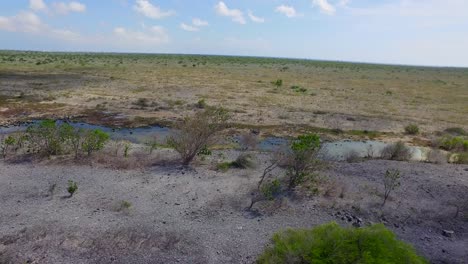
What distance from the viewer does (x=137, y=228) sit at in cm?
1081

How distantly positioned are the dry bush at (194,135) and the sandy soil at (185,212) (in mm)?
864

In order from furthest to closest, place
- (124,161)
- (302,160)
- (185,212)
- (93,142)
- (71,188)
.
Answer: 1. (93,142)
2. (124,161)
3. (302,160)
4. (71,188)
5. (185,212)

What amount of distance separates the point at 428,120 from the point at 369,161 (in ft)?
57.8

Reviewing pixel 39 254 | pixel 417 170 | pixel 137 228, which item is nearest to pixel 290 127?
pixel 417 170

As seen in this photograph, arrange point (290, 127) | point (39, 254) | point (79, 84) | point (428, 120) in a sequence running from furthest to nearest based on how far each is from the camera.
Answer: point (79, 84) → point (428, 120) → point (290, 127) → point (39, 254)

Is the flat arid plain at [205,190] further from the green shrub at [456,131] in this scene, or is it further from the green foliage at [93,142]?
the green shrub at [456,131]

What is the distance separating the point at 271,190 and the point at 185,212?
3.19 meters

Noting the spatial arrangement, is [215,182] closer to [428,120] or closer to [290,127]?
[290,127]

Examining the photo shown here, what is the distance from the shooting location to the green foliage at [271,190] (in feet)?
42.7

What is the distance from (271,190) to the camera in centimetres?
1350

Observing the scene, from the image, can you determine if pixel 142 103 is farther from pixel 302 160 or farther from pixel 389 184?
pixel 389 184

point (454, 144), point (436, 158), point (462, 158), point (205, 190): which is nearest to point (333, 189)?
point (205, 190)

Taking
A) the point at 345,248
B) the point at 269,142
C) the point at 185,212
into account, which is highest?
the point at 345,248

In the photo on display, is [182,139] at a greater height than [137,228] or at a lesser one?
greater
